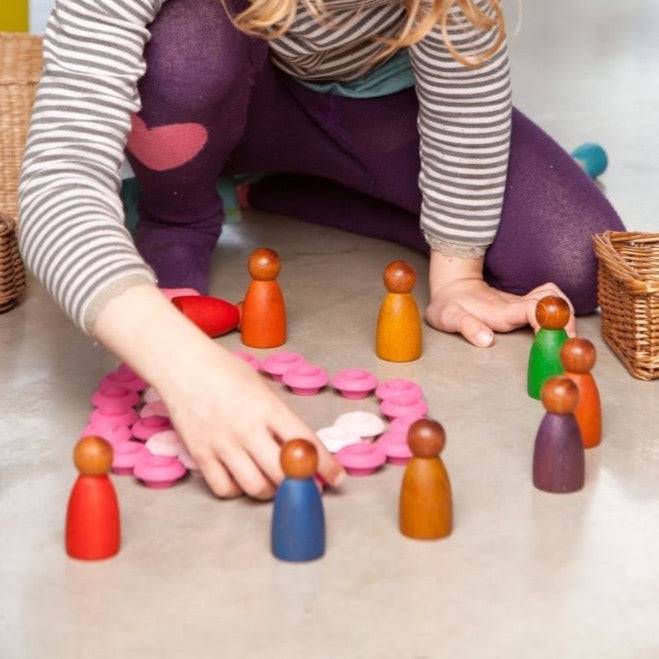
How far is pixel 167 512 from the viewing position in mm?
1096

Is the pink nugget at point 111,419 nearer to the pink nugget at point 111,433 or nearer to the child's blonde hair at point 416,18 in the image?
the pink nugget at point 111,433

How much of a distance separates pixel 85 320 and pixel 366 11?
20.1 inches

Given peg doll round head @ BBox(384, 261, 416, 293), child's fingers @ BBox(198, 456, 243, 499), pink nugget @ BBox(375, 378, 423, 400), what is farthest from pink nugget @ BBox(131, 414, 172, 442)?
peg doll round head @ BBox(384, 261, 416, 293)

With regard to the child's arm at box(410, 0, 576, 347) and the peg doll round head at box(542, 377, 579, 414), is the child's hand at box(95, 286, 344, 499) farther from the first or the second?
the child's arm at box(410, 0, 576, 347)

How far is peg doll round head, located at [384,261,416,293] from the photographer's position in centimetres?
142

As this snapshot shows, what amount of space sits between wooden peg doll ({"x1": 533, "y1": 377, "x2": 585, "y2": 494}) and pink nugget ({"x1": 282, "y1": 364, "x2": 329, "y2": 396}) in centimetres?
27

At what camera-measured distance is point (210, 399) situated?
1083mm

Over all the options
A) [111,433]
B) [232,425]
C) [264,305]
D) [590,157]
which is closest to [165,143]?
[264,305]

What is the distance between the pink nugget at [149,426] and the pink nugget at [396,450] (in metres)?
0.19

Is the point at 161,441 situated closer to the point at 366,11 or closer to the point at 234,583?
the point at 234,583

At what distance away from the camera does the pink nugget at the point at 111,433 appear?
1.20 m

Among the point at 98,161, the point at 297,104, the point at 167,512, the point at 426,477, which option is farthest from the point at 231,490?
the point at 297,104

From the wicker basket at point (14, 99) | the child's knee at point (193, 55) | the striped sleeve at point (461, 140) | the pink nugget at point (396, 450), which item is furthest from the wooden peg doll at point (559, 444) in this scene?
the wicker basket at point (14, 99)

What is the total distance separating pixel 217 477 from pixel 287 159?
2.47 ft
